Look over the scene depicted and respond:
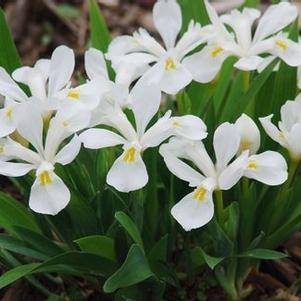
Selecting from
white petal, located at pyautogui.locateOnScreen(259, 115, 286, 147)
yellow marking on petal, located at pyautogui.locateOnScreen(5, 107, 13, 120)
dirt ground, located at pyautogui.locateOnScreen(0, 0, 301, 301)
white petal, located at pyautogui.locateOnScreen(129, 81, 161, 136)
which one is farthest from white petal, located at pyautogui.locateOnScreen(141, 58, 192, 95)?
dirt ground, located at pyautogui.locateOnScreen(0, 0, 301, 301)

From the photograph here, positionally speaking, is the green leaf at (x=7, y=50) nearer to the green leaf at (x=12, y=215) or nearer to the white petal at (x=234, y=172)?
the green leaf at (x=12, y=215)

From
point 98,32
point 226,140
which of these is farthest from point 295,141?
point 98,32

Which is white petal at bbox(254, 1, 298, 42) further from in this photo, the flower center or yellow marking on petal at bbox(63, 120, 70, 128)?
yellow marking on petal at bbox(63, 120, 70, 128)

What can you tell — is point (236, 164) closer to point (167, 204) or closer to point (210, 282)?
point (167, 204)

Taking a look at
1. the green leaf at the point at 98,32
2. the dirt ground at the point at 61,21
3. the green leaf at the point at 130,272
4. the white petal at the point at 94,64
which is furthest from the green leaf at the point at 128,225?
the dirt ground at the point at 61,21

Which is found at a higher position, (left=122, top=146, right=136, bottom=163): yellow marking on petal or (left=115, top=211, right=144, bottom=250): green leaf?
(left=122, top=146, right=136, bottom=163): yellow marking on petal

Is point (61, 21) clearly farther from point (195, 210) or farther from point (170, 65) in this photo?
point (195, 210)
